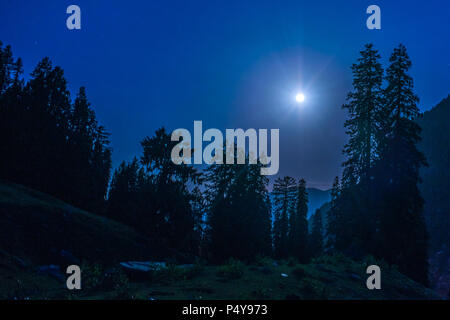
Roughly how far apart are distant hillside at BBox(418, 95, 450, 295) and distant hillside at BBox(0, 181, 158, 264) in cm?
4778

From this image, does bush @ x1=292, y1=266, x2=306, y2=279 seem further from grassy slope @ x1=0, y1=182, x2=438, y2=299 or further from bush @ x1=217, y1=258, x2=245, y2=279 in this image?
bush @ x1=217, y1=258, x2=245, y2=279

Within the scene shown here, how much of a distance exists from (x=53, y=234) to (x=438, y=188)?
91955 mm

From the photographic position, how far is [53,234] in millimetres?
21328

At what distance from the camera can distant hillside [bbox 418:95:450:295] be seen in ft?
174

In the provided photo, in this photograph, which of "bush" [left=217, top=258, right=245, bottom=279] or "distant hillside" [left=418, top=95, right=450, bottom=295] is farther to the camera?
"distant hillside" [left=418, top=95, right=450, bottom=295]

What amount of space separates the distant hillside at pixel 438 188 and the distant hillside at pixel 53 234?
4778 cm

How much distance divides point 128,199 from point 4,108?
21.6m

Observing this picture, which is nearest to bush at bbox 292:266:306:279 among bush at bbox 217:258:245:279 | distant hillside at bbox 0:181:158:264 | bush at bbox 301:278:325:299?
bush at bbox 301:278:325:299

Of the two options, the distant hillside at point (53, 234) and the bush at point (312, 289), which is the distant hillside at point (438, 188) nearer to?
the bush at point (312, 289)

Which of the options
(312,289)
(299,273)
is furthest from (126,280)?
(299,273)

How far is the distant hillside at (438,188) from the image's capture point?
174 ft

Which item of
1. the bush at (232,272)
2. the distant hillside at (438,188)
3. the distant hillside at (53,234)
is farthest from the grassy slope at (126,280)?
the distant hillside at (438,188)
